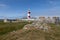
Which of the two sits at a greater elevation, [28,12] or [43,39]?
[28,12]

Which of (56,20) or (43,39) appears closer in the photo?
(43,39)

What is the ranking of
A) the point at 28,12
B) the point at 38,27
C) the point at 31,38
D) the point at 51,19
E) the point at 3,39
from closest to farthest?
the point at 31,38 → the point at 3,39 → the point at 38,27 → the point at 28,12 → the point at 51,19

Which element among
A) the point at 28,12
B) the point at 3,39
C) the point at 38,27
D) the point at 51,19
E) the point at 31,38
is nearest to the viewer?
the point at 31,38

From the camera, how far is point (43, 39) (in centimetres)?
1722

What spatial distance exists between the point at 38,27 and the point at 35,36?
5.91 metres

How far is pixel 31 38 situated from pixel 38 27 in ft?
23.2

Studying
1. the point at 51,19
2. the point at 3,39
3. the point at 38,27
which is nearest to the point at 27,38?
the point at 3,39

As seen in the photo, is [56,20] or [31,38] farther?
[56,20]

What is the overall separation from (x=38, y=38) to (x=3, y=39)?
13.2 feet

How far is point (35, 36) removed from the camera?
59.6 feet

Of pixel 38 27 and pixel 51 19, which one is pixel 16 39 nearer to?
pixel 38 27

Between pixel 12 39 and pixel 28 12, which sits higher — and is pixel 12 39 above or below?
below

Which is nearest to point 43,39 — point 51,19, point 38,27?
point 38,27

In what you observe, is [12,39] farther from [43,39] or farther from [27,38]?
[43,39]
